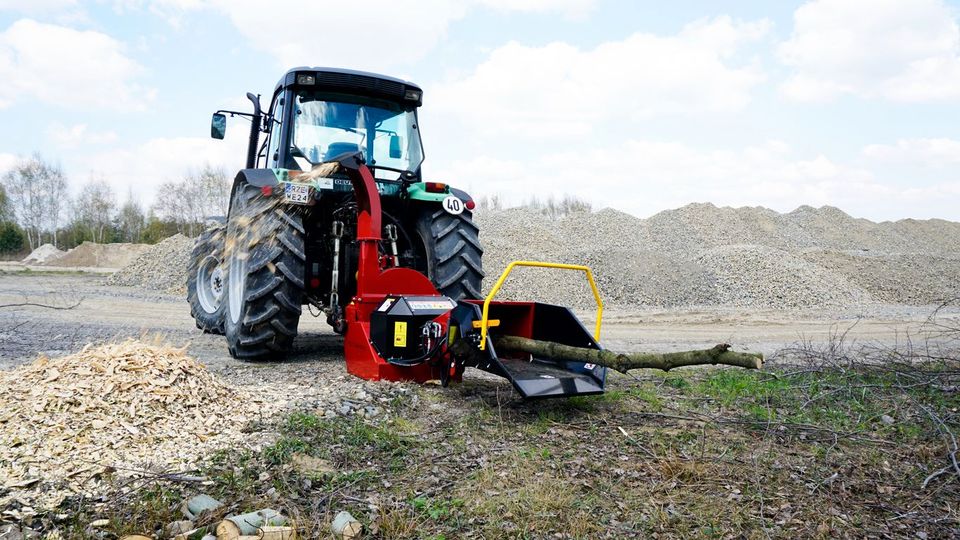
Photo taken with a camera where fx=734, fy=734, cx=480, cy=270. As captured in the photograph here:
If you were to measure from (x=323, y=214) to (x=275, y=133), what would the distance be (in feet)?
3.08

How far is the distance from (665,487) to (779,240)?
28874mm

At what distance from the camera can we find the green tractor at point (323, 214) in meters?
5.87

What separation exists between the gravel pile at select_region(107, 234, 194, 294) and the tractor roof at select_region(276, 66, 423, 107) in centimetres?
1157

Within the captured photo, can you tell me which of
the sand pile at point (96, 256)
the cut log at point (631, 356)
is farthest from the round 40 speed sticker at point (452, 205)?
the sand pile at point (96, 256)

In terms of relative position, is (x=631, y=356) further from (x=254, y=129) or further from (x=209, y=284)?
(x=209, y=284)

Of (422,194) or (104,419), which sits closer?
(104,419)

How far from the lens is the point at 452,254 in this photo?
6.27 m

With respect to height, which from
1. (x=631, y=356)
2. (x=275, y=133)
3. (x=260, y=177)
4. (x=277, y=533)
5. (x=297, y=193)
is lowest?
(x=277, y=533)

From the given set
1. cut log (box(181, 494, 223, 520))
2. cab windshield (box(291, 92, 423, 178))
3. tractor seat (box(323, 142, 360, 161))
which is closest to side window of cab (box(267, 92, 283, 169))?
cab windshield (box(291, 92, 423, 178))

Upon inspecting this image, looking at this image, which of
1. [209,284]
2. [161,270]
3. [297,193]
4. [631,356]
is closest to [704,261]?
[161,270]

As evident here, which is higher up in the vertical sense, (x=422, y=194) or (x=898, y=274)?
(x=422, y=194)

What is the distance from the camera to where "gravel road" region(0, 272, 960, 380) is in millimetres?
6605

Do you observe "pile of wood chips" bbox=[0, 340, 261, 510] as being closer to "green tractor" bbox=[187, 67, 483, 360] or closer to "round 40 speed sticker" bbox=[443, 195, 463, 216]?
"green tractor" bbox=[187, 67, 483, 360]

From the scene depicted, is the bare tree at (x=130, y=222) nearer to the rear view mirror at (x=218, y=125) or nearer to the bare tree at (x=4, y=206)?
the bare tree at (x=4, y=206)
